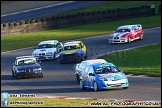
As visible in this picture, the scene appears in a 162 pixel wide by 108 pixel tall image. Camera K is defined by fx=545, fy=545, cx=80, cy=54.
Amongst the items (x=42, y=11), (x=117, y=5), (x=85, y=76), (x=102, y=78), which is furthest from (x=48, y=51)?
(x=42, y=11)

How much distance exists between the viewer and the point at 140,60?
32.1 metres

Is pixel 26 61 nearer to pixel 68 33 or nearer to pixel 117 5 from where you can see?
pixel 68 33

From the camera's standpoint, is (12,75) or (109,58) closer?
(12,75)

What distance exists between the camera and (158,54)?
33.7 metres

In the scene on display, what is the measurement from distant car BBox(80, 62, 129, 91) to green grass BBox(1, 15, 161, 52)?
19511 millimetres

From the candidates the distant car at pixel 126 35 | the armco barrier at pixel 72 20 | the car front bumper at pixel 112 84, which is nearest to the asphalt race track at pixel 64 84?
the car front bumper at pixel 112 84

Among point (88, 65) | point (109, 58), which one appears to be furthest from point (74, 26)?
point (88, 65)

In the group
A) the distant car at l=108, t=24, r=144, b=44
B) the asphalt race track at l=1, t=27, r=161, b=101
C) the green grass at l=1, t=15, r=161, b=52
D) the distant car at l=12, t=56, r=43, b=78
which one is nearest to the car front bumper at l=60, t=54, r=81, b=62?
the asphalt race track at l=1, t=27, r=161, b=101

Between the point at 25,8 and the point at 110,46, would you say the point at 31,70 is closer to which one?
the point at 110,46

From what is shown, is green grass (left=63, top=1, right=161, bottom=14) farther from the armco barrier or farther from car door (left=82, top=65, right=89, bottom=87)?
car door (left=82, top=65, right=89, bottom=87)

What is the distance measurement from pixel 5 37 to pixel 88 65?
24919 mm

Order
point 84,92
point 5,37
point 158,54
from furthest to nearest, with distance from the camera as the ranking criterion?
point 5,37
point 158,54
point 84,92

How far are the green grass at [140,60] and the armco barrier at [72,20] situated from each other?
1394cm

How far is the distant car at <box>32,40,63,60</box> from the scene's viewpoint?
→ 1432 inches
